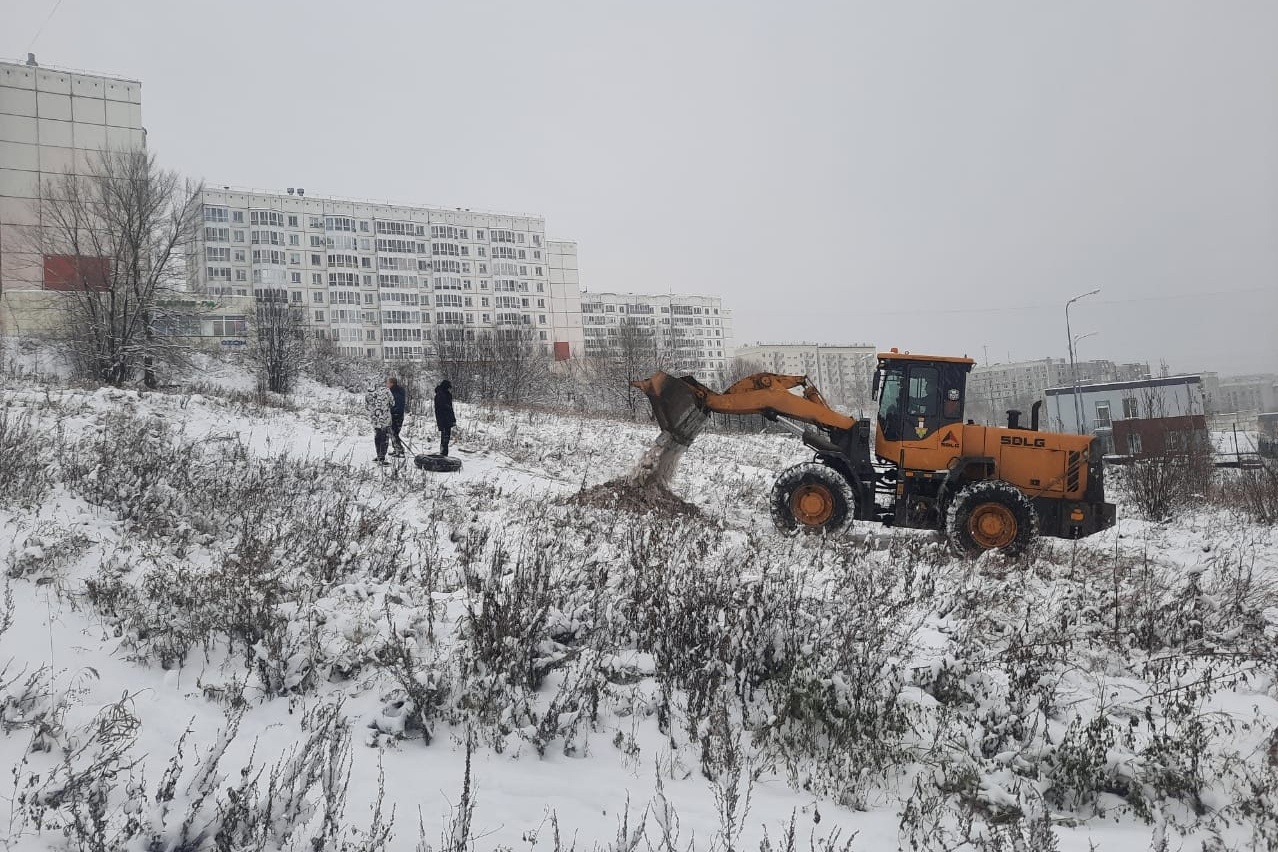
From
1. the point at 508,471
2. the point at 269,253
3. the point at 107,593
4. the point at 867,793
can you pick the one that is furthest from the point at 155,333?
the point at 269,253

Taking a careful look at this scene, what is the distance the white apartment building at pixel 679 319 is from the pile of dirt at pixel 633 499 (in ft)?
272

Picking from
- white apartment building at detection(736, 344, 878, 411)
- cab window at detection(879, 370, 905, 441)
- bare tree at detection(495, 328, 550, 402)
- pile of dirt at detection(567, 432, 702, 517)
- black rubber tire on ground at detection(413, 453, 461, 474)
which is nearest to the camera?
cab window at detection(879, 370, 905, 441)

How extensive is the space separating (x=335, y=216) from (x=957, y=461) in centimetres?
7550

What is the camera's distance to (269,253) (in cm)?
6762

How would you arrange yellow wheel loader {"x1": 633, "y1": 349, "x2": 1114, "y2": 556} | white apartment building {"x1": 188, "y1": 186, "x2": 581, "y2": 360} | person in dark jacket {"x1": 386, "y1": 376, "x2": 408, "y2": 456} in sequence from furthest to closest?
white apartment building {"x1": 188, "y1": 186, "x2": 581, "y2": 360} < person in dark jacket {"x1": 386, "y1": 376, "x2": 408, "y2": 456} < yellow wheel loader {"x1": 633, "y1": 349, "x2": 1114, "y2": 556}

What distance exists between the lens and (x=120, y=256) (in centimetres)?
2642

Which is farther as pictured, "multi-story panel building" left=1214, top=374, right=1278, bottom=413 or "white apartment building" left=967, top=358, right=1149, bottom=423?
"white apartment building" left=967, top=358, right=1149, bottom=423

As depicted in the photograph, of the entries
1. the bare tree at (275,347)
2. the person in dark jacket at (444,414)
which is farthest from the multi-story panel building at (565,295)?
the person in dark jacket at (444,414)

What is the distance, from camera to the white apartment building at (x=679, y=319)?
103500 mm

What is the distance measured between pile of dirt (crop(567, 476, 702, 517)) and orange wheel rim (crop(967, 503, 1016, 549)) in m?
3.92

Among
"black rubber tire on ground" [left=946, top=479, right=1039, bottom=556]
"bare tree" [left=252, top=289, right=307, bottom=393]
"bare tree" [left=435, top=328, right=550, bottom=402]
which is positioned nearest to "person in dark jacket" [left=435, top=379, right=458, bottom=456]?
"black rubber tire on ground" [left=946, top=479, right=1039, bottom=556]

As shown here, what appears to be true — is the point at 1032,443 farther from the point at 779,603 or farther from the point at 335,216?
the point at 335,216

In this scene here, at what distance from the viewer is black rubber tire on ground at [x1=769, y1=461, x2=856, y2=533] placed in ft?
31.9

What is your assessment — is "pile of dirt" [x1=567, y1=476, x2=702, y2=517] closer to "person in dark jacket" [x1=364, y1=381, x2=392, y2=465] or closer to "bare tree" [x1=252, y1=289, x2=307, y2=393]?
"person in dark jacket" [x1=364, y1=381, x2=392, y2=465]
